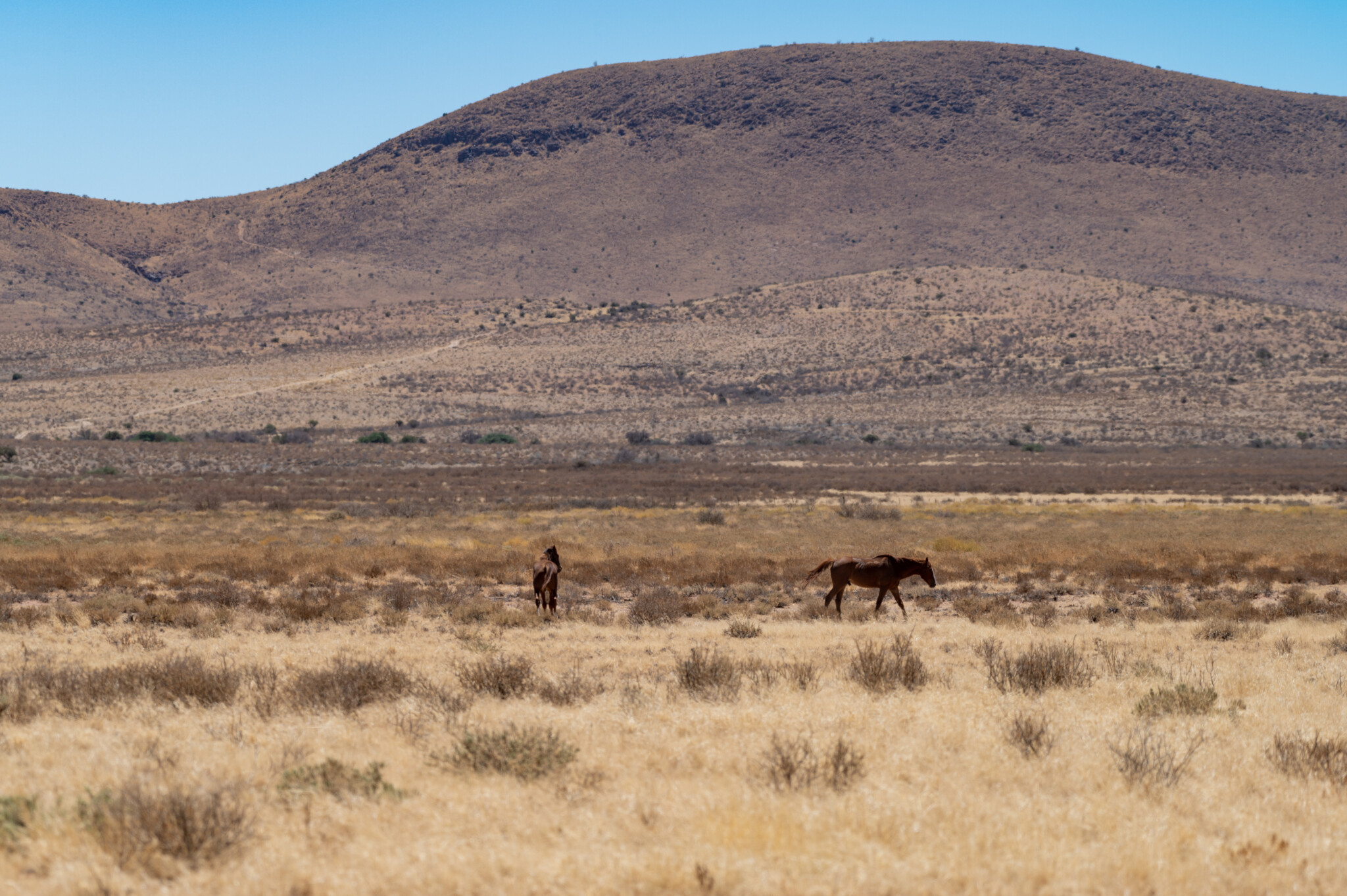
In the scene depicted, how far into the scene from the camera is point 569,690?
9.25 metres

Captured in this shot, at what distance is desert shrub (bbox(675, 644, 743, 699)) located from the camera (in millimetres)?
9242

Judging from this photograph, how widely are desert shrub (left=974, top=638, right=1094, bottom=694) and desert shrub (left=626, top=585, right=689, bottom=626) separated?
536 centimetres

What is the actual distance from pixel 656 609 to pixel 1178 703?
25.8 ft

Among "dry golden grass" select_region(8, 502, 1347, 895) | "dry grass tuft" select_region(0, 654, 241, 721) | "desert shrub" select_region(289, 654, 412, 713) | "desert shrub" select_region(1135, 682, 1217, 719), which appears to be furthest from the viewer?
"desert shrub" select_region(1135, 682, 1217, 719)

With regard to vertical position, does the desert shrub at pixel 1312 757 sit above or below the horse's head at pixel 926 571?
above

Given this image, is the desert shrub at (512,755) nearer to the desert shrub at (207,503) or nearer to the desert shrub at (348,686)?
A: the desert shrub at (348,686)

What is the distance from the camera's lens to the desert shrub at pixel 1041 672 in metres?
9.89

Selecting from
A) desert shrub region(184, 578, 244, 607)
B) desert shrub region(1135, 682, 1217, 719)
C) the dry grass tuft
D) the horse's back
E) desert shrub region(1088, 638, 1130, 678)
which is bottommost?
desert shrub region(184, 578, 244, 607)

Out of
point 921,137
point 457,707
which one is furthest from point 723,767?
point 921,137

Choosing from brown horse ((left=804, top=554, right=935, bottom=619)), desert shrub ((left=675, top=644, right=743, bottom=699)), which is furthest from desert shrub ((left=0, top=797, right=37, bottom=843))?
brown horse ((left=804, top=554, right=935, bottom=619))

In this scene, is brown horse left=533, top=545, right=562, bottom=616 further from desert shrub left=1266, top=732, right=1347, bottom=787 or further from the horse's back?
desert shrub left=1266, top=732, right=1347, bottom=787

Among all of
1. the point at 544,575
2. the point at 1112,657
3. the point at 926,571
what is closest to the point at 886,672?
the point at 1112,657

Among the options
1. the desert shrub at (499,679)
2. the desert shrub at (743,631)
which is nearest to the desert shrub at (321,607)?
the desert shrub at (743,631)

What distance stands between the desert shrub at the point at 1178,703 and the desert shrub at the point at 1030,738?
1.52 m
